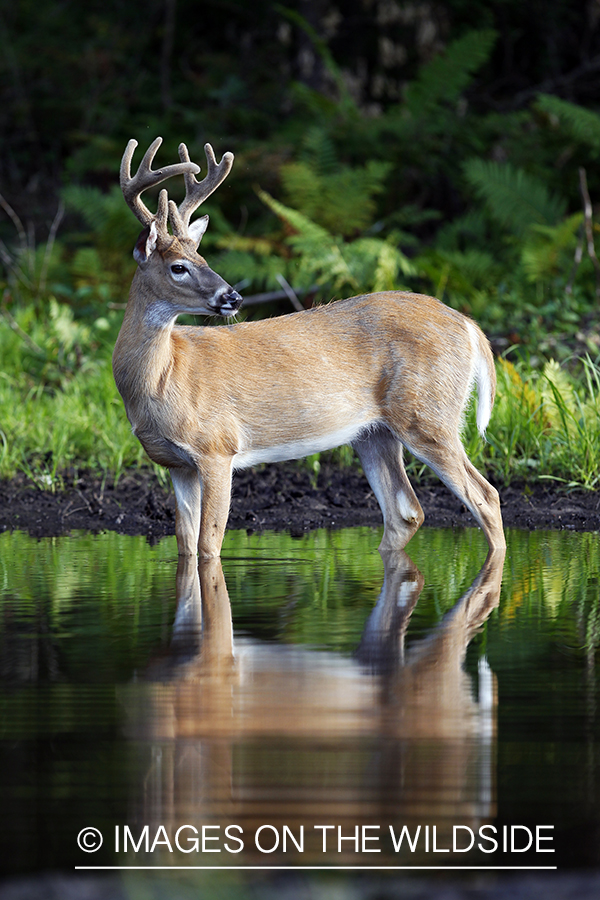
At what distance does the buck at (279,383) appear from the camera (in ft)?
18.4

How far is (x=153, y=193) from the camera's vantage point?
1429 centimetres

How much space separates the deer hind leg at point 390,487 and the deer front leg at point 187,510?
0.96 m

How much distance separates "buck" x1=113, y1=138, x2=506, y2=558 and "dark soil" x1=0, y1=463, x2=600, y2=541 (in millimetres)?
677

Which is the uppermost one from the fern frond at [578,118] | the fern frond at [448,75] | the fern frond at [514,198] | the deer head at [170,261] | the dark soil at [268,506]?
the fern frond at [448,75]

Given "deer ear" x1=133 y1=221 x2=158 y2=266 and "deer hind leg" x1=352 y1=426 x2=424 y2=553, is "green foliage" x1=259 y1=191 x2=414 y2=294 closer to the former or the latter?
"deer hind leg" x1=352 y1=426 x2=424 y2=553

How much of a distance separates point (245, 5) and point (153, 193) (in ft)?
14.3

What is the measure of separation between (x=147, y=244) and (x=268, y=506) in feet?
7.09

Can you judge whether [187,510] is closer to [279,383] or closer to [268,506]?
[279,383]

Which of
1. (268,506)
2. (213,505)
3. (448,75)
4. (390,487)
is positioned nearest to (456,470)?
(390,487)

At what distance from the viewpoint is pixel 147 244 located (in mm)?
5516

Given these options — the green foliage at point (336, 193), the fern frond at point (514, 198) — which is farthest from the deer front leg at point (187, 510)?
the fern frond at point (514, 198)

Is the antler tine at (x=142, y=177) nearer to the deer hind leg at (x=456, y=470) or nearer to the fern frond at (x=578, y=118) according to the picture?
the deer hind leg at (x=456, y=470)

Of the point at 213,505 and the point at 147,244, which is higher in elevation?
the point at 147,244

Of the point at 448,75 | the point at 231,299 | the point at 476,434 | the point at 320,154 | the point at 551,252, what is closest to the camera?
the point at 231,299
